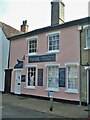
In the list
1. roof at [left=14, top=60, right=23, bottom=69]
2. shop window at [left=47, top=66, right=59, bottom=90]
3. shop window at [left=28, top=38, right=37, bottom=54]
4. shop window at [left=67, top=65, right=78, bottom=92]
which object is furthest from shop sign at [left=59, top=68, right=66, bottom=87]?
roof at [left=14, top=60, right=23, bottom=69]

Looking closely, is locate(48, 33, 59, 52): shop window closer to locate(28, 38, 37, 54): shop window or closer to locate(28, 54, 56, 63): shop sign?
locate(28, 54, 56, 63): shop sign

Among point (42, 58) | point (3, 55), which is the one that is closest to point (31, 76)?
point (42, 58)

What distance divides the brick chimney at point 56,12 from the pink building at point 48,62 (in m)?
2.09

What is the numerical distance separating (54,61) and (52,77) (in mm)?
1298

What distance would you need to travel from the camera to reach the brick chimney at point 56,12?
17.5 m

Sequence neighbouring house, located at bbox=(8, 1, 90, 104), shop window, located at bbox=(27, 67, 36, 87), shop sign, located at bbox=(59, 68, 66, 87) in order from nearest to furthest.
Result: 1. neighbouring house, located at bbox=(8, 1, 90, 104)
2. shop sign, located at bbox=(59, 68, 66, 87)
3. shop window, located at bbox=(27, 67, 36, 87)

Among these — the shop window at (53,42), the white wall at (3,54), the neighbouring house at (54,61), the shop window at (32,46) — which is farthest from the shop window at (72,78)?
the white wall at (3,54)

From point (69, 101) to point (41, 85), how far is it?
9.91 ft

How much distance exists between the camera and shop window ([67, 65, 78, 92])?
542 inches

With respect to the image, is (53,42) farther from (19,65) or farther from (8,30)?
(8,30)

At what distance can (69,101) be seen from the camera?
45.0 ft

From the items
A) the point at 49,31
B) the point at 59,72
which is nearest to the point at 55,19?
the point at 49,31

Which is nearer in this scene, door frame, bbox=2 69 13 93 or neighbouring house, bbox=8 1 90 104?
neighbouring house, bbox=8 1 90 104

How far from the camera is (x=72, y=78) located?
1400 cm
